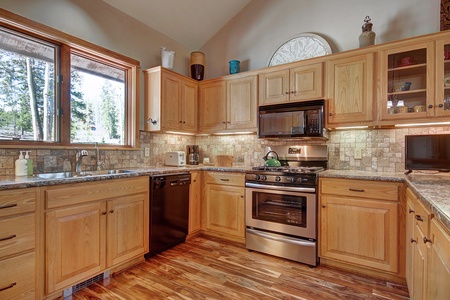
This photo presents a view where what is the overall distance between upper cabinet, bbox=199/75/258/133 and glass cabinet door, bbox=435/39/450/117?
5.79ft

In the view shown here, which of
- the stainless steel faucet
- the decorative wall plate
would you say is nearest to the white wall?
the decorative wall plate

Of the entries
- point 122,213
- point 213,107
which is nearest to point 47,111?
point 122,213

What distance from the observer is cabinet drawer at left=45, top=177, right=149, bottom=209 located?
1652mm

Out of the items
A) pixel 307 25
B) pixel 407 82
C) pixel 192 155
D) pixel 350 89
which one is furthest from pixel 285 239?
pixel 307 25

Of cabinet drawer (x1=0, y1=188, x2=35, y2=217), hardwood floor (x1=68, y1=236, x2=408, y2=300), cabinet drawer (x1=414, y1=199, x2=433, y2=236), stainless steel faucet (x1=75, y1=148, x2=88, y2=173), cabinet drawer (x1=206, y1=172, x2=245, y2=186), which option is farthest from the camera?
cabinet drawer (x1=206, y1=172, x2=245, y2=186)

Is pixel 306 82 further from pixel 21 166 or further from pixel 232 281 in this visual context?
pixel 21 166

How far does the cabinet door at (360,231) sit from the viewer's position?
2.01 meters

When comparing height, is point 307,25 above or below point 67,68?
above

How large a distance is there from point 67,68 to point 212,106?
5.73 ft

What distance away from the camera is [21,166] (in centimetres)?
186

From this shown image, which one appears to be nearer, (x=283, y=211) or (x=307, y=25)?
(x=283, y=211)

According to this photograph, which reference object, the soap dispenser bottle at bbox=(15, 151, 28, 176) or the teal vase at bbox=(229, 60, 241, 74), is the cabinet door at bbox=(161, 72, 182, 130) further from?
the soap dispenser bottle at bbox=(15, 151, 28, 176)

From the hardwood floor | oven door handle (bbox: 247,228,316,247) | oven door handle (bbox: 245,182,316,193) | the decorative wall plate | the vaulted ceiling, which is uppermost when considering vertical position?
the vaulted ceiling

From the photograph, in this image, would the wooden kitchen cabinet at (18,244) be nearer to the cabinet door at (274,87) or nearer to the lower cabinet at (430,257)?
the lower cabinet at (430,257)
